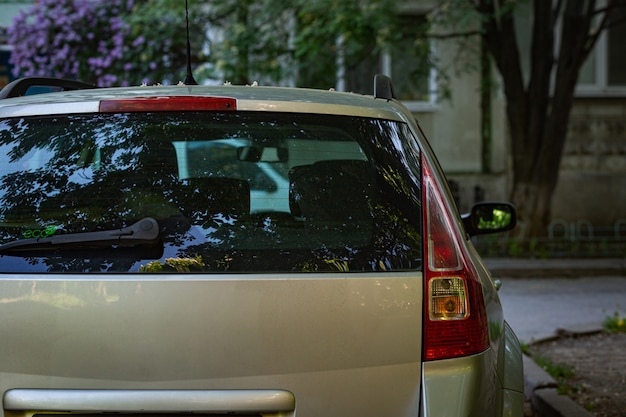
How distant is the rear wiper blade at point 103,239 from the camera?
8.86 ft

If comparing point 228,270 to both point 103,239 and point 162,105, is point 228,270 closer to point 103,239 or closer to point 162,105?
point 103,239

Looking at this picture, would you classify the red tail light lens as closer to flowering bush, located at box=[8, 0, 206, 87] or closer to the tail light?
the tail light

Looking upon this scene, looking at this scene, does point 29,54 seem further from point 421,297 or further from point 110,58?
Answer: point 421,297

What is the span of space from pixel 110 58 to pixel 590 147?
9.07 meters

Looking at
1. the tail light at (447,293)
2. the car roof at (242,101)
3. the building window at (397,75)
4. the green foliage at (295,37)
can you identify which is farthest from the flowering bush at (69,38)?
the tail light at (447,293)

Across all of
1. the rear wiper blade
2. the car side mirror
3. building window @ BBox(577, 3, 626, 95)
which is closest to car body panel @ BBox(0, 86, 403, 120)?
the rear wiper blade

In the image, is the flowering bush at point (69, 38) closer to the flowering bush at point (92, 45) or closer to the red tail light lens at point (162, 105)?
the flowering bush at point (92, 45)

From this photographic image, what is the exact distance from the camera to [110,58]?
1526 centimetres

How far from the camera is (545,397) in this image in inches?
223

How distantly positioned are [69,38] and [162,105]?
1329 cm

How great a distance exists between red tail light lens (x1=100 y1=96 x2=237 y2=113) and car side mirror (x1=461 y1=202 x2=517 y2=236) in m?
1.85

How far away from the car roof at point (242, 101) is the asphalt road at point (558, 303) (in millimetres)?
5309

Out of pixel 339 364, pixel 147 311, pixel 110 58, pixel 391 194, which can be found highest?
pixel 110 58

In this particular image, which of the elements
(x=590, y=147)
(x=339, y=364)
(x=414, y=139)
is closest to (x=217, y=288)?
(x=339, y=364)
